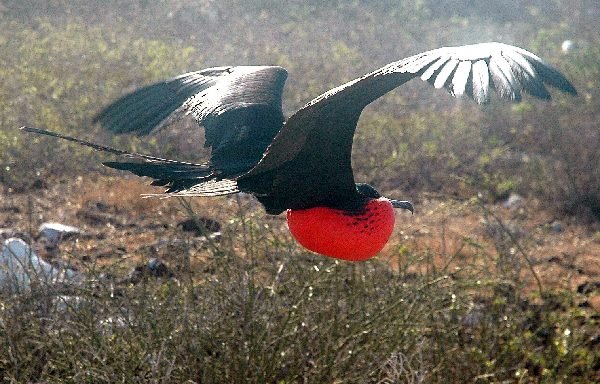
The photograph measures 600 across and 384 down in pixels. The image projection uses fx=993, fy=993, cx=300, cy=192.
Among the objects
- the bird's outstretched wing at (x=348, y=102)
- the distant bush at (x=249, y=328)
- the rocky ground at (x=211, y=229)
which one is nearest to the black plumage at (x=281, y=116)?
the bird's outstretched wing at (x=348, y=102)

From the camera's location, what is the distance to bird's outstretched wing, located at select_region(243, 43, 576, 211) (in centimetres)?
166

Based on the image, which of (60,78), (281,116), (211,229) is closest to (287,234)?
(211,229)

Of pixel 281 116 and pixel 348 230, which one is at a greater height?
pixel 281 116

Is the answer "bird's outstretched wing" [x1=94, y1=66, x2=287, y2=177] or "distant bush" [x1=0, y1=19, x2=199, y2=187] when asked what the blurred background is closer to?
"distant bush" [x1=0, y1=19, x2=199, y2=187]

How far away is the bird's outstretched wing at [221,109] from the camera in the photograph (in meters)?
2.34

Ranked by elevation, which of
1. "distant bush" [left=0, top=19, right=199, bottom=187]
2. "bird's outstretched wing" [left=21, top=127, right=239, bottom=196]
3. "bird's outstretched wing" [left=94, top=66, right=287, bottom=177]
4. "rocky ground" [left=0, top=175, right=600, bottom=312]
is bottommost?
"rocky ground" [left=0, top=175, right=600, bottom=312]

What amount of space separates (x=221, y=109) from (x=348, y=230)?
0.61 m

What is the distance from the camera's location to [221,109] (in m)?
2.46

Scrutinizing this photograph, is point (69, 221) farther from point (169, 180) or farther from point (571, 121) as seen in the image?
point (571, 121)

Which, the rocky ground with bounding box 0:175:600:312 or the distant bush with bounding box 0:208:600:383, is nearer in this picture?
the distant bush with bounding box 0:208:600:383

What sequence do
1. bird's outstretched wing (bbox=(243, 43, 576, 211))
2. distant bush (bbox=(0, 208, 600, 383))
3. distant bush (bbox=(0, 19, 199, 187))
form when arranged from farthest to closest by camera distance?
distant bush (bbox=(0, 19, 199, 187)) < distant bush (bbox=(0, 208, 600, 383)) < bird's outstretched wing (bbox=(243, 43, 576, 211))

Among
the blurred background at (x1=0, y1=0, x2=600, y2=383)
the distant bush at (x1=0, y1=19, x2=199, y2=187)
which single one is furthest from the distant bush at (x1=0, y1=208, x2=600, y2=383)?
the distant bush at (x1=0, y1=19, x2=199, y2=187)

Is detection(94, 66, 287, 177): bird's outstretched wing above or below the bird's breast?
above

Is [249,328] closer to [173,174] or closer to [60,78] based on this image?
[173,174]
